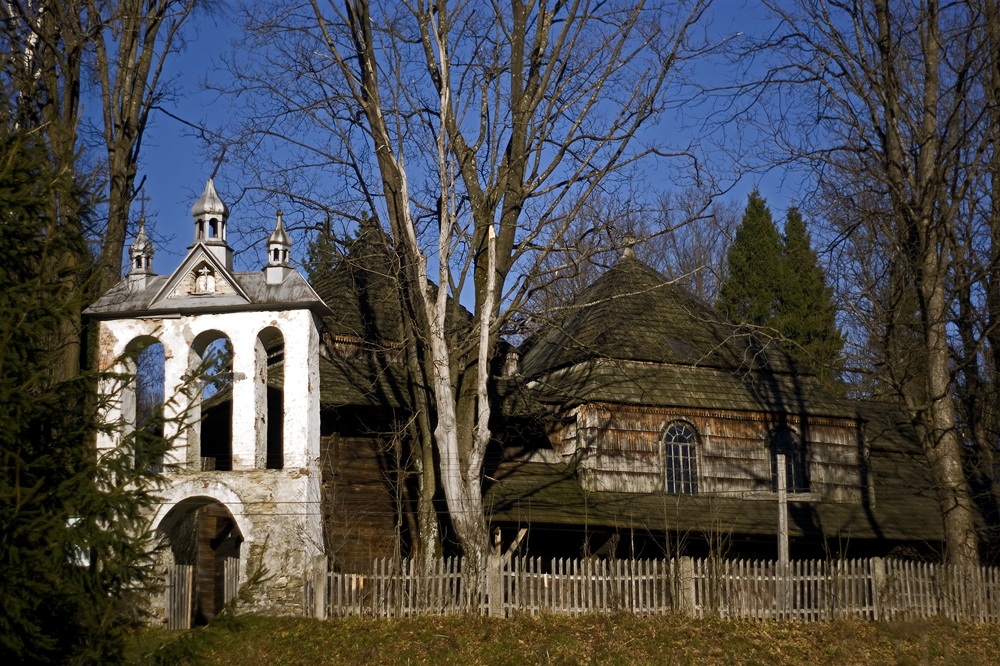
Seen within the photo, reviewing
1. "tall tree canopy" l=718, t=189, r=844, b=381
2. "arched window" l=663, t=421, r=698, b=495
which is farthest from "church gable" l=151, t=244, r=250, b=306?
"tall tree canopy" l=718, t=189, r=844, b=381

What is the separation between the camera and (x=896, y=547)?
1049 inches

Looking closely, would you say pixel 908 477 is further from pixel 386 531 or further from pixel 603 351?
pixel 386 531

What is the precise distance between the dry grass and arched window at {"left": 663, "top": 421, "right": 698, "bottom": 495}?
284 inches

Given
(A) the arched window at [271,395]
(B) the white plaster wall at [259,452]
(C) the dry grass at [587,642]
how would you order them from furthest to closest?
1. (A) the arched window at [271,395]
2. (B) the white plaster wall at [259,452]
3. (C) the dry grass at [587,642]

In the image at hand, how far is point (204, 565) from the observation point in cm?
2391

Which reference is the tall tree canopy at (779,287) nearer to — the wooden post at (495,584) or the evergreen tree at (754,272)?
the evergreen tree at (754,272)

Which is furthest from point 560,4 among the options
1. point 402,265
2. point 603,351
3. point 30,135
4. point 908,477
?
point 908,477

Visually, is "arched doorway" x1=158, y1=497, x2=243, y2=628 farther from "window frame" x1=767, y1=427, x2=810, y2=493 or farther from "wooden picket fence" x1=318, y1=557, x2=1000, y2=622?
"window frame" x1=767, y1=427, x2=810, y2=493

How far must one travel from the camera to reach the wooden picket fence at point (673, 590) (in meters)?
18.2

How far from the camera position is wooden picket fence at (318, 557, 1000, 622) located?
18172 millimetres

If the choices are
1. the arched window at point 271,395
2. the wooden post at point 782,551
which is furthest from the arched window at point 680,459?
the arched window at point 271,395

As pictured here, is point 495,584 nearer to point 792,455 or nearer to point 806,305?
point 792,455

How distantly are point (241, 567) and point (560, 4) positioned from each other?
1207cm

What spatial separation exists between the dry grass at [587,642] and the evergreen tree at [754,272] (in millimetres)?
23855
